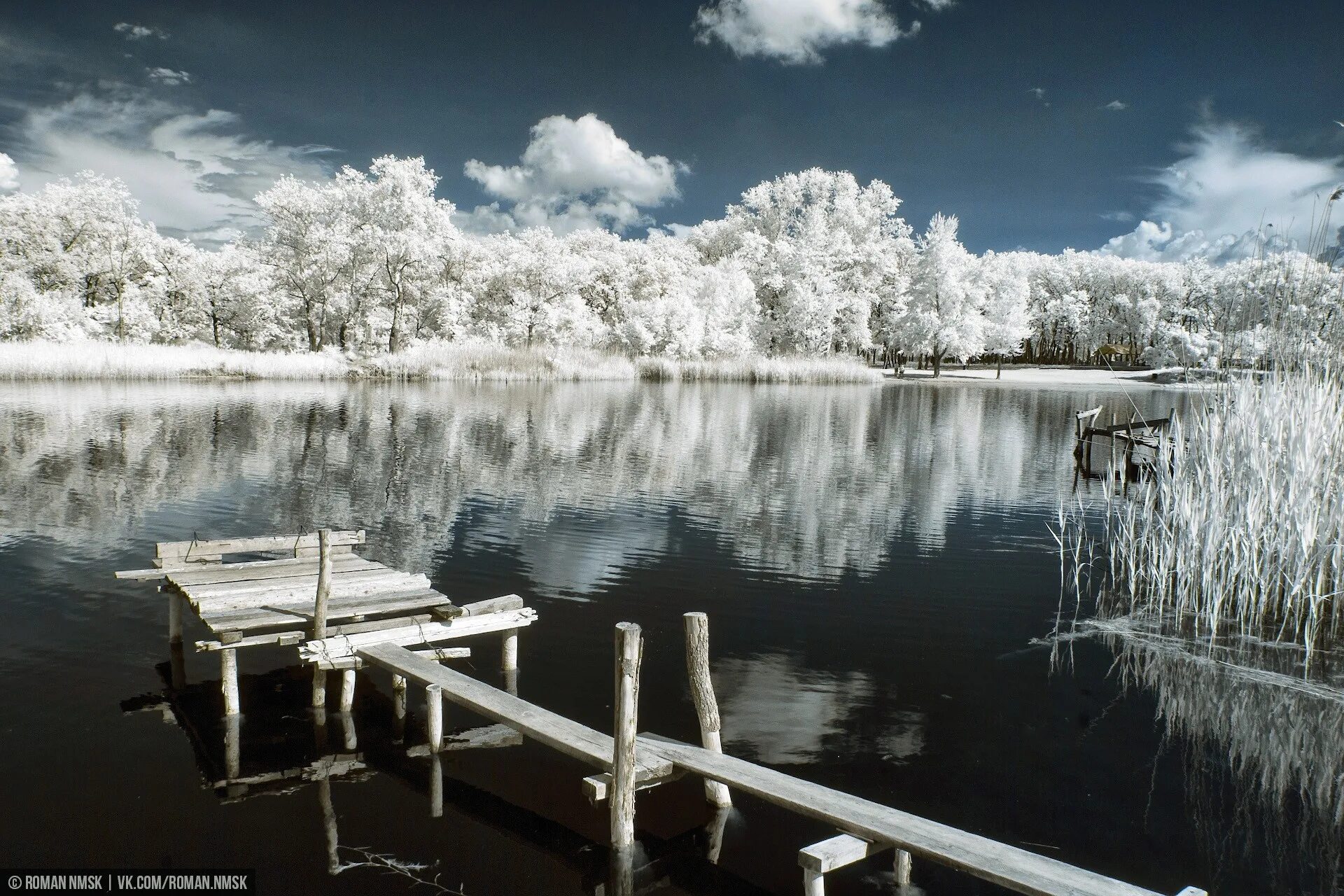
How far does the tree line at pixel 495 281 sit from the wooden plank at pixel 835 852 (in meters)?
46.4

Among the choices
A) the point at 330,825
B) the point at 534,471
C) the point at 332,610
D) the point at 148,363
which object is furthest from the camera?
the point at 148,363

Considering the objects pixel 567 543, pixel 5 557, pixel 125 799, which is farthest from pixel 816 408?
pixel 125 799

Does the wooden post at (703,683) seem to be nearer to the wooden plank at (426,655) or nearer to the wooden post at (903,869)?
the wooden post at (903,869)

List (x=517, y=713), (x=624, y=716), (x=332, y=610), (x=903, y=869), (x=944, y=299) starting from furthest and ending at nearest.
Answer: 1. (x=944, y=299)
2. (x=332, y=610)
3. (x=517, y=713)
4. (x=903, y=869)
5. (x=624, y=716)

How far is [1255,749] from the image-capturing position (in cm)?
852

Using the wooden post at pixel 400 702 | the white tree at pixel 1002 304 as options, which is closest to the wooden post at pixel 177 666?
the wooden post at pixel 400 702

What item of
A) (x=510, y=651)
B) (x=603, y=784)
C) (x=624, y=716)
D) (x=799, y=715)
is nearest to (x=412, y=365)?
(x=510, y=651)

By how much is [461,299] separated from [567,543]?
5824cm

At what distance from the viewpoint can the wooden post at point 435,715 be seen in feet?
25.9

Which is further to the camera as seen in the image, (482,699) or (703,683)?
(482,699)

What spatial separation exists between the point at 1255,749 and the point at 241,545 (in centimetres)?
1120

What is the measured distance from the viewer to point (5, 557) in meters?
13.9

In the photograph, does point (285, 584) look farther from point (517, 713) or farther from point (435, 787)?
point (517, 713)

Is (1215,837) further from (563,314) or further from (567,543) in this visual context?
(563,314)
